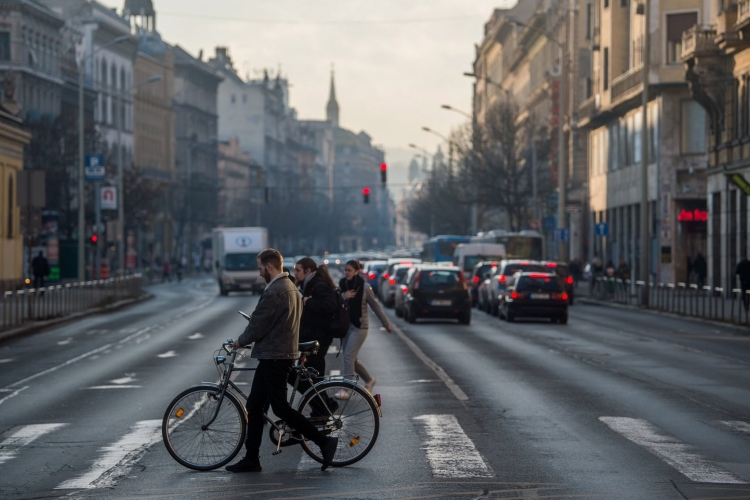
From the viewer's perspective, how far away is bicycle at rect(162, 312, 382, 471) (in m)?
12.1

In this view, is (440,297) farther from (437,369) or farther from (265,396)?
(265,396)

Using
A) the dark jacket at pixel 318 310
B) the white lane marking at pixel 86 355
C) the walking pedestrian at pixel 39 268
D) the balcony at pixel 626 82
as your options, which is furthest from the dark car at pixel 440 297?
the balcony at pixel 626 82

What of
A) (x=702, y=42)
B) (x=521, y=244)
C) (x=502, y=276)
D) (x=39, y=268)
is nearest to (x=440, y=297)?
(x=502, y=276)

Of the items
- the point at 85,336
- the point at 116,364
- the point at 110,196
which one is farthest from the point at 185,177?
the point at 116,364

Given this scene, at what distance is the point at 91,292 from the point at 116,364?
2479 cm

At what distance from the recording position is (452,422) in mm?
15438

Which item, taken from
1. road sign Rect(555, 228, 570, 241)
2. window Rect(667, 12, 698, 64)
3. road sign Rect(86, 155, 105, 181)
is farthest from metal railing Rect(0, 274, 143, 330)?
window Rect(667, 12, 698, 64)

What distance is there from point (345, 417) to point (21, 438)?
367 centimetres

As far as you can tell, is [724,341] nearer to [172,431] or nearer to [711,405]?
[711,405]

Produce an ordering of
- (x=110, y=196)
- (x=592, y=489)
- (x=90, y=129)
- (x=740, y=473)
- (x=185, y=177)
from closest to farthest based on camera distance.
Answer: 1. (x=592, y=489)
2. (x=740, y=473)
3. (x=110, y=196)
4. (x=90, y=129)
5. (x=185, y=177)

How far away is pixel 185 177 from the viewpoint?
135 meters

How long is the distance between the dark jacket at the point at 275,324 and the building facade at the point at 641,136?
136 ft

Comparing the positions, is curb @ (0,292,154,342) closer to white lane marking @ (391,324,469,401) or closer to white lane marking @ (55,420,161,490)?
white lane marking @ (391,324,469,401)

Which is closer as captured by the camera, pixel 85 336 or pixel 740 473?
pixel 740 473
